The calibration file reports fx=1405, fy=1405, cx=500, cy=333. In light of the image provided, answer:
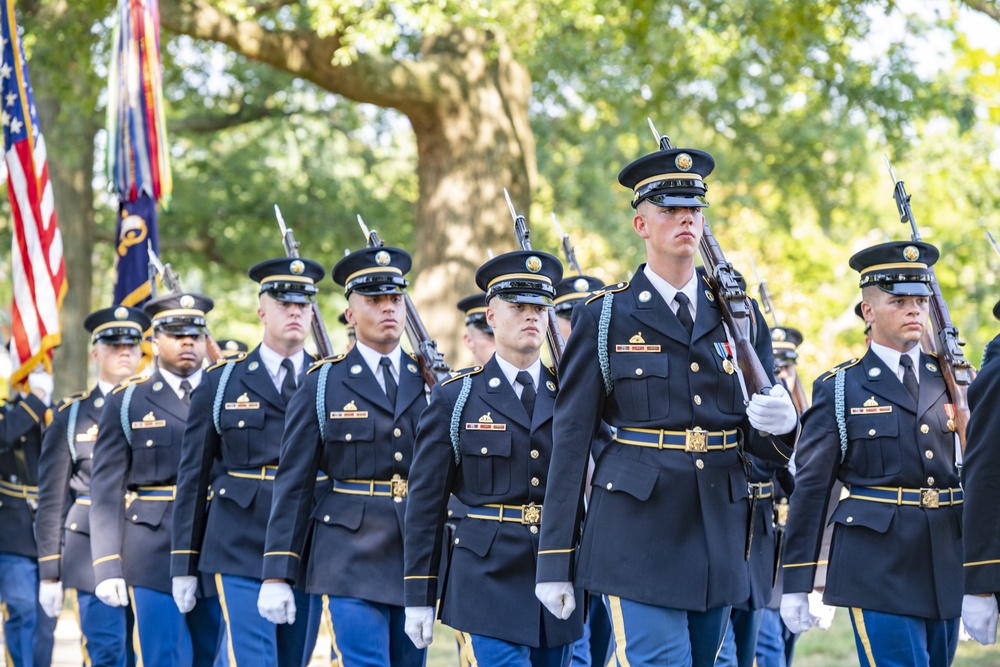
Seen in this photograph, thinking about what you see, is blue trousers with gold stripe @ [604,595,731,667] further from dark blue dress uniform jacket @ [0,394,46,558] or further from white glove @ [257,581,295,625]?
dark blue dress uniform jacket @ [0,394,46,558]

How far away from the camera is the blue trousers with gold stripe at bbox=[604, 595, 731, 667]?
4.58 m

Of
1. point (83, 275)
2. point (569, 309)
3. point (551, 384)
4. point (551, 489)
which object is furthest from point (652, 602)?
point (83, 275)

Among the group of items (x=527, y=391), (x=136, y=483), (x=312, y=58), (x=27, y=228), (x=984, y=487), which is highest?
(x=312, y=58)

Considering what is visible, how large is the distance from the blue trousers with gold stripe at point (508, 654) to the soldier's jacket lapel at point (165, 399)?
2.86 metres

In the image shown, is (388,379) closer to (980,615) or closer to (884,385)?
(884,385)

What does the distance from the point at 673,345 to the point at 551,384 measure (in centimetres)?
110

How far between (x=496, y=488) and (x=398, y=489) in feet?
2.77

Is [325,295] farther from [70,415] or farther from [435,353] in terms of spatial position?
[435,353]

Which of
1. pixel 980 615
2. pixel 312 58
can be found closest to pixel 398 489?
pixel 980 615

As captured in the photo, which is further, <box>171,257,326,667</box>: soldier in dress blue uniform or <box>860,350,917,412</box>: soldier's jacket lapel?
<box>171,257,326,667</box>: soldier in dress blue uniform

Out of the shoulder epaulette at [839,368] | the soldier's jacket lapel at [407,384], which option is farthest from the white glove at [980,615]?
the soldier's jacket lapel at [407,384]

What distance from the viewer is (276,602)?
633 cm

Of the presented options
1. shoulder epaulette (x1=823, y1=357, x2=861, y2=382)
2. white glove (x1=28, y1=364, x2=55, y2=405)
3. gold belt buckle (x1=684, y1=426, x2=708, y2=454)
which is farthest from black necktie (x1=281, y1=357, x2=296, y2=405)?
white glove (x1=28, y1=364, x2=55, y2=405)

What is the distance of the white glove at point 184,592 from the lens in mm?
7172
